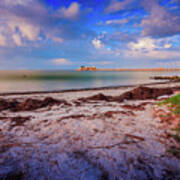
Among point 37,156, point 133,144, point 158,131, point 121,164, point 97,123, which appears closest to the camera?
point 121,164

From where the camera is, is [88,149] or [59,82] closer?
[88,149]

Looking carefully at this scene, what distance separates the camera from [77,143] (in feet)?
12.5

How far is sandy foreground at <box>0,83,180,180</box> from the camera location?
2.73 metres

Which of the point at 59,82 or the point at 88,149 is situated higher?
the point at 88,149

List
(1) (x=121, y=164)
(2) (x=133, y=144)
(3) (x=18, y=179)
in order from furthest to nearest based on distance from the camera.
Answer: (2) (x=133, y=144), (1) (x=121, y=164), (3) (x=18, y=179)

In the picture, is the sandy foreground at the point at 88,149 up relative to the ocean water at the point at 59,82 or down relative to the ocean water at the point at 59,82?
up

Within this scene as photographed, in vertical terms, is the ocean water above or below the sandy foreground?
below

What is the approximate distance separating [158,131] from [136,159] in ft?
6.25

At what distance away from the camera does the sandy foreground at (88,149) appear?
2.73 metres

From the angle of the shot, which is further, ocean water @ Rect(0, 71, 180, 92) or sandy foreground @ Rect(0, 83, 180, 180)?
ocean water @ Rect(0, 71, 180, 92)

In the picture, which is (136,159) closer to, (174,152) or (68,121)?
(174,152)

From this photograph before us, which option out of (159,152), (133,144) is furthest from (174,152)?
(133,144)

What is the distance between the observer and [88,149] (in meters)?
3.51

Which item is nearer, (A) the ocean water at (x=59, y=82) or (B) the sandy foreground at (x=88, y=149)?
(B) the sandy foreground at (x=88, y=149)
